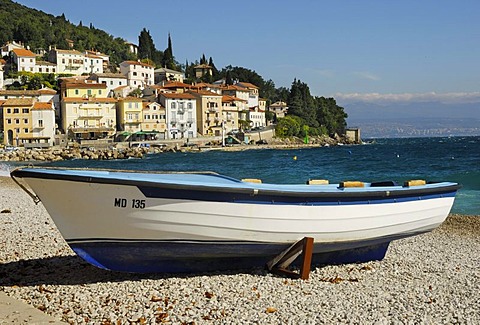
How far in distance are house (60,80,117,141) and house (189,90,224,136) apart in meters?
14.7

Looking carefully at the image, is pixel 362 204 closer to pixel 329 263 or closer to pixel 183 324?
pixel 329 263

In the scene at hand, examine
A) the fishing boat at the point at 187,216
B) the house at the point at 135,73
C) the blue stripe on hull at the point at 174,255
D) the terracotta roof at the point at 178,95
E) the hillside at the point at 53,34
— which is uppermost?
the hillside at the point at 53,34

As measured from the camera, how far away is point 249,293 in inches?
305

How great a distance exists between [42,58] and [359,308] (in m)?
114

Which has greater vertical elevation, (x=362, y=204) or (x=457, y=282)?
(x=362, y=204)

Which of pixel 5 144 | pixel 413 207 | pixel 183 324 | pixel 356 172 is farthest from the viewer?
pixel 5 144

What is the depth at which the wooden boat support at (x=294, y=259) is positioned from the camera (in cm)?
870

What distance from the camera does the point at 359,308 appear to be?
23.7 ft

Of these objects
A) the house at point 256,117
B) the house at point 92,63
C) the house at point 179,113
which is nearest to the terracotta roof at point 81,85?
the house at point 179,113

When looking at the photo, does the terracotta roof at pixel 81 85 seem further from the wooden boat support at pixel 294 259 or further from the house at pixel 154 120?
the wooden boat support at pixel 294 259

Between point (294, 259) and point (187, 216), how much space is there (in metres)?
→ 2.04

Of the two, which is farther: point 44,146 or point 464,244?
point 44,146

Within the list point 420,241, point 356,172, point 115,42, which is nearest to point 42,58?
point 115,42

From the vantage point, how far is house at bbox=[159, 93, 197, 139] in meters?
86.9
